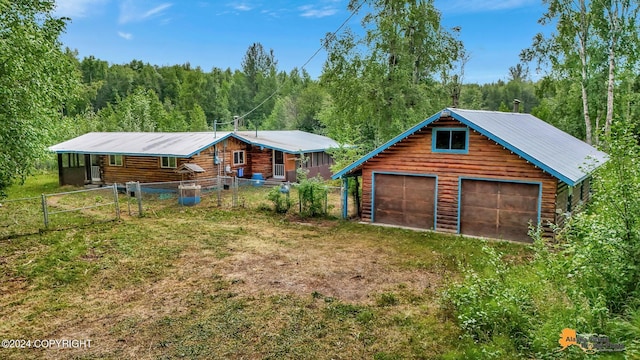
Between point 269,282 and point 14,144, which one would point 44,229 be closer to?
point 14,144

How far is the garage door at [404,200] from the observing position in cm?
1398

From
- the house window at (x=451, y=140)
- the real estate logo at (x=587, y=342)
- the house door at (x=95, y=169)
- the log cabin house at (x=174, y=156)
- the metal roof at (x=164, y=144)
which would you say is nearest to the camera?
the real estate logo at (x=587, y=342)

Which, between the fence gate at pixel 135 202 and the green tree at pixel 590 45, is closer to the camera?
the fence gate at pixel 135 202

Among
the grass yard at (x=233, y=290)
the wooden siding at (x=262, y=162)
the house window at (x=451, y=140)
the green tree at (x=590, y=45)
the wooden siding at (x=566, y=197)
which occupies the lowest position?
the grass yard at (x=233, y=290)

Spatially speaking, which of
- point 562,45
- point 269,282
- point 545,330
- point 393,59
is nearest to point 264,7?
point 393,59

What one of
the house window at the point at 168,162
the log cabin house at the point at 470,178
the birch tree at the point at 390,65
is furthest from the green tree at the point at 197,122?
the log cabin house at the point at 470,178

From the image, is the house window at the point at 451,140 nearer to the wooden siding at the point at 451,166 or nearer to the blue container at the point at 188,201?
the wooden siding at the point at 451,166

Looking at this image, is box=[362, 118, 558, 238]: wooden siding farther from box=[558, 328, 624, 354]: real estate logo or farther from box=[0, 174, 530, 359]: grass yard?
box=[558, 328, 624, 354]: real estate logo

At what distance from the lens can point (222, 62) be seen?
101312mm

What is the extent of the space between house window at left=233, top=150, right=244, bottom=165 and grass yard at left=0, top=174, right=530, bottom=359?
1146 cm

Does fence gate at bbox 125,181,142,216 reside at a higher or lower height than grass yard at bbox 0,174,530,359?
higher

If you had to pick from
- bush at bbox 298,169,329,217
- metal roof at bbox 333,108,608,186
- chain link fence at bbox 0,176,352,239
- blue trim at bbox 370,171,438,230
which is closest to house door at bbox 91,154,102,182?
chain link fence at bbox 0,176,352,239

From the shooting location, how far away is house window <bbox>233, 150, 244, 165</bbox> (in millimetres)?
25261

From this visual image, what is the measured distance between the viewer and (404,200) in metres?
14.4
